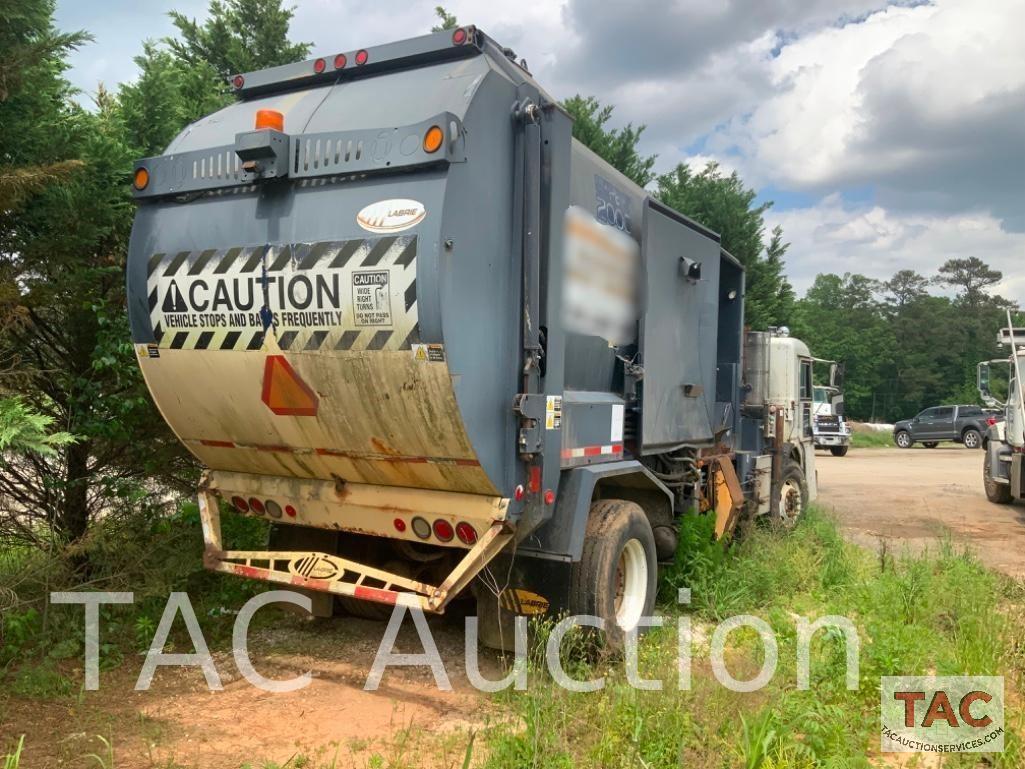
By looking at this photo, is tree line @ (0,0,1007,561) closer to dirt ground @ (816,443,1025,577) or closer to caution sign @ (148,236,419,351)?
caution sign @ (148,236,419,351)

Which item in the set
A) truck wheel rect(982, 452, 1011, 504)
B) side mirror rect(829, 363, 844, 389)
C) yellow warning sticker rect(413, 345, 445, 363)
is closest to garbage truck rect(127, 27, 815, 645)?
yellow warning sticker rect(413, 345, 445, 363)

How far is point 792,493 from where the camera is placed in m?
9.73

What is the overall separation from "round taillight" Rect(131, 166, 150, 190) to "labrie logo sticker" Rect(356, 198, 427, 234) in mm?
1566

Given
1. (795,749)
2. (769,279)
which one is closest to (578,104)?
(769,279)

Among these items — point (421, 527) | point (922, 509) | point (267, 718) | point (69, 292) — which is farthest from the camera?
point (922, 509)

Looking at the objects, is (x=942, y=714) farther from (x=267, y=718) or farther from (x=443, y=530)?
(x=267, y=718)

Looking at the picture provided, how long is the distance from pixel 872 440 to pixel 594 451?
3180 centimetres

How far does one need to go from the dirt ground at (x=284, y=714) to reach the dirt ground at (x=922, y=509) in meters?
4.79

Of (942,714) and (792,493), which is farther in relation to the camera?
(792,493)

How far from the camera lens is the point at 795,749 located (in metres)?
3.63

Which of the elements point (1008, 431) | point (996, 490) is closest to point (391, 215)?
point (1008, 431)

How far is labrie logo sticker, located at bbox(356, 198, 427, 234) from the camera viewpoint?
386 centimetres

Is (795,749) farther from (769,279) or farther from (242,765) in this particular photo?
(769,279)

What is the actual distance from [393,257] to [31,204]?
10.5ft
